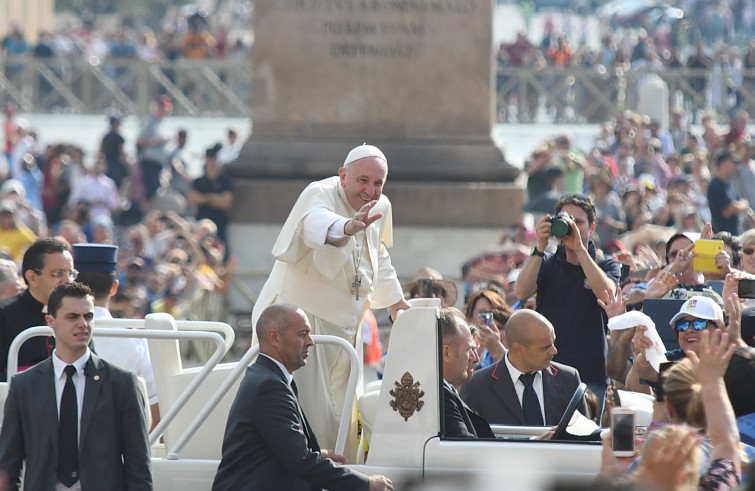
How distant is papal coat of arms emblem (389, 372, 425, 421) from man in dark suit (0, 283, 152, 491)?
3.50ft

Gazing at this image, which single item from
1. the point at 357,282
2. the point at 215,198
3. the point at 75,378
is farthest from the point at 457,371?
the point at 215,198

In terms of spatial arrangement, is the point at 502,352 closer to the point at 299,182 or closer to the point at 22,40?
the point at 299,182

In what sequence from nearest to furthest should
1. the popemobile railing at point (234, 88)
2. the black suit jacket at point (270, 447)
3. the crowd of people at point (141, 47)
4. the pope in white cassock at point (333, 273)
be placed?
the black suit jacket at point (270, 447) → the pope in white cassock at point (333, 273) → the popemobile railing at point (234, 88) → the crowd of people at point (141, 47)

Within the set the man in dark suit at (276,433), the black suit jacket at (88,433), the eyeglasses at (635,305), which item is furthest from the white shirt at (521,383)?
the black suit jacket at (88,433)

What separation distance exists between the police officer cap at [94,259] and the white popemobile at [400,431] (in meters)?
1.13

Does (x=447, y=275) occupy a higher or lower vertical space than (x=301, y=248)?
lower

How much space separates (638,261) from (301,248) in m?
3.61

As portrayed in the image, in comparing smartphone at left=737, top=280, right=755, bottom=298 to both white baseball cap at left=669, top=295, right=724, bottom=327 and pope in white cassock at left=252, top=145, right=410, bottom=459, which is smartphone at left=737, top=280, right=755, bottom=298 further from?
pope in white cassock at left=252, top=145, right=410, bottom=459

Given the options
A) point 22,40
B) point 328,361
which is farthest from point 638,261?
point 22,40

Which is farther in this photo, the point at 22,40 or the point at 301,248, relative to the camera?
the point at 22,40

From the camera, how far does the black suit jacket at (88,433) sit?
773cm

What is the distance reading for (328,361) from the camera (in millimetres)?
9156

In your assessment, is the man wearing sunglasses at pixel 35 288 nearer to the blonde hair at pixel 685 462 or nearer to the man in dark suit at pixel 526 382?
the man in dark suit at pixel 526 382

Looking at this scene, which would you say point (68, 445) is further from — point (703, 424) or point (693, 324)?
A: point (693, 324)
